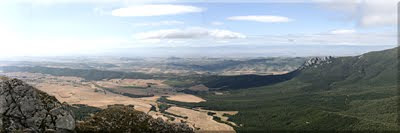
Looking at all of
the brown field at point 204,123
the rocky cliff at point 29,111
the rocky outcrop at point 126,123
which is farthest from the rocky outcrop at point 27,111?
the brown field at point 204,123

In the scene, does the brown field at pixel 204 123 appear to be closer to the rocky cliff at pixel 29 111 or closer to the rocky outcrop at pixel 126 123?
the rocky outcrop at pixel 126 123

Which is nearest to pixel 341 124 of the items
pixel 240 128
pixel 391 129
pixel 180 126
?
pixel 391 129

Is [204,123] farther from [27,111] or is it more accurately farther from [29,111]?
[27,111]

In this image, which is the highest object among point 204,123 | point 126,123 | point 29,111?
point 29,111

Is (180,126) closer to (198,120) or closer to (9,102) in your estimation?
(9,102)

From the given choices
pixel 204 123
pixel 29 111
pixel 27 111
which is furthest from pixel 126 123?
pixel 204 123

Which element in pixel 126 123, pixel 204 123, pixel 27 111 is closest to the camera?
pixel 27 111

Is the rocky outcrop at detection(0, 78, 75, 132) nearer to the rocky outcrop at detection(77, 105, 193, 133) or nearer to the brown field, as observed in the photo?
the rocky outcrop at detection(77, 105, 193, 133)
